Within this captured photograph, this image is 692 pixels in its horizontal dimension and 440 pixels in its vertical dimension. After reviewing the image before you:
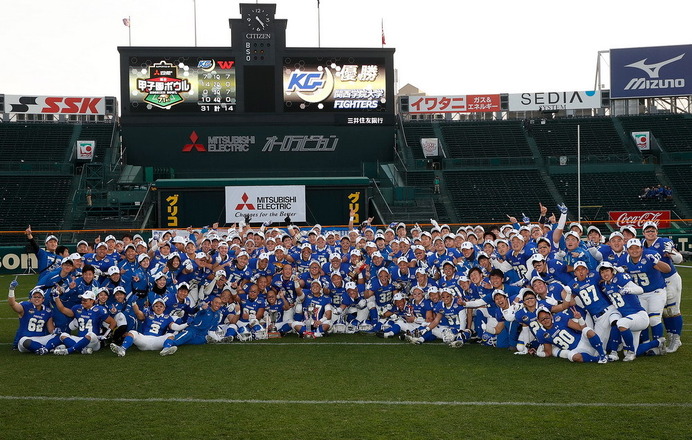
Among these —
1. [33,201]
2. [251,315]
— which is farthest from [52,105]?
[251,315]

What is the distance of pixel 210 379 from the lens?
909 cm

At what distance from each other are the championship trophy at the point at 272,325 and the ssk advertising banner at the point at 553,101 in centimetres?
3106

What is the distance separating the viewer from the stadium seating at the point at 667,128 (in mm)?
38656

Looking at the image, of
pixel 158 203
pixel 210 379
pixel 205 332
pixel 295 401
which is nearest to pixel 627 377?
pixel 295 401

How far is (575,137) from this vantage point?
1550 inches

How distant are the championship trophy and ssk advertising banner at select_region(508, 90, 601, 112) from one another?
3106cm

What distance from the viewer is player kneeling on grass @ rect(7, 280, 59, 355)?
35.9 feet

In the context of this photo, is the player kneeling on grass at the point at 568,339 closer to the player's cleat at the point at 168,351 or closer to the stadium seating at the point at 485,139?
the player's cleat at the point at 168,351

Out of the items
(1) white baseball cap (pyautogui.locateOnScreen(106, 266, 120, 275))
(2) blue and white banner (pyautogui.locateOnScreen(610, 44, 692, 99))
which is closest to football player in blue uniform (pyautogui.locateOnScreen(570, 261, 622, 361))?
(1) white baseball cap (pyautogui.locateOnScreen(106, 266, 120, 275))

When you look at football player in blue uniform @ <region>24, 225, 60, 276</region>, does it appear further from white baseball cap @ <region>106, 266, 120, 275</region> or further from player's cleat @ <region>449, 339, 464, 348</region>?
player's cleat @ <region>449, 339, 464, 348</region>

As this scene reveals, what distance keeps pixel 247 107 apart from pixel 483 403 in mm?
25813

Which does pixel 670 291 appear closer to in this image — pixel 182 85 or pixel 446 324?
pixel 446 324

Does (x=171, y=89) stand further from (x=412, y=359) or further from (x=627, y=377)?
(x=627, y=377)

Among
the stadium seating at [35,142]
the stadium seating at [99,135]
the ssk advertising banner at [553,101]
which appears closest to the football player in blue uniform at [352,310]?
the stadium seating at [99,135]
